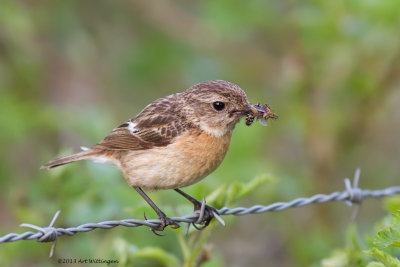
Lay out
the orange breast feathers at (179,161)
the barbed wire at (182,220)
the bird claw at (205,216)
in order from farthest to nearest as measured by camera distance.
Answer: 1. the orange breast feathers at (179,161)
2. the bird claw at (205,216)
3. the barbed wire at (182,220)

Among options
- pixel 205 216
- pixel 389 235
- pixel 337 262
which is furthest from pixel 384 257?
pixel 205 216

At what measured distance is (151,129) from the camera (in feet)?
15.0

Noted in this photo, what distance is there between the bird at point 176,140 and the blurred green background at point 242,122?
250 millimetres

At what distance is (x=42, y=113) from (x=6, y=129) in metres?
0.57

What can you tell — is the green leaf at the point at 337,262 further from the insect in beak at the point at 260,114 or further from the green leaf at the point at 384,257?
the insect in beak at the point at 260,114

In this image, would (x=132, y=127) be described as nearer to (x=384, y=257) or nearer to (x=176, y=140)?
(x=176, y=140)

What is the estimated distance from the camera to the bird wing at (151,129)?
4.51 meters

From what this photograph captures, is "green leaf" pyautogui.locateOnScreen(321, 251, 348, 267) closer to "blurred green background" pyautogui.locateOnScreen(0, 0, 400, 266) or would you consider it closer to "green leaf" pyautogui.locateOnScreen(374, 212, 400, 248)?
"green leaf" pyautogui.locateOnScreen(374, 212, 400, 248)

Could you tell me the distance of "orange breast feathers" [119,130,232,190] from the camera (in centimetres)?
426

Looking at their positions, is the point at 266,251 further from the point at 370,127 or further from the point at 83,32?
the point at 83,32

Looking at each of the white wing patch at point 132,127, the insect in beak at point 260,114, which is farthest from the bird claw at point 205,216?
the white wing patch at point 132,127

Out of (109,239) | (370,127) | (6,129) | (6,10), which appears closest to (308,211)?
(370,127)

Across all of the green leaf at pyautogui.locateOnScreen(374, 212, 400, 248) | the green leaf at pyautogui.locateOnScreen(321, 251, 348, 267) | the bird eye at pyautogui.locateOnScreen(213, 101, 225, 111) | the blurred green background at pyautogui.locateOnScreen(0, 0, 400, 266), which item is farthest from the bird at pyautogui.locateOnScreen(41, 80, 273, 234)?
the green leaf at pyautogui.locateOnScreen(374, 212, 400, 248)

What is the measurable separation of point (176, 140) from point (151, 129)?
27 centimetres
